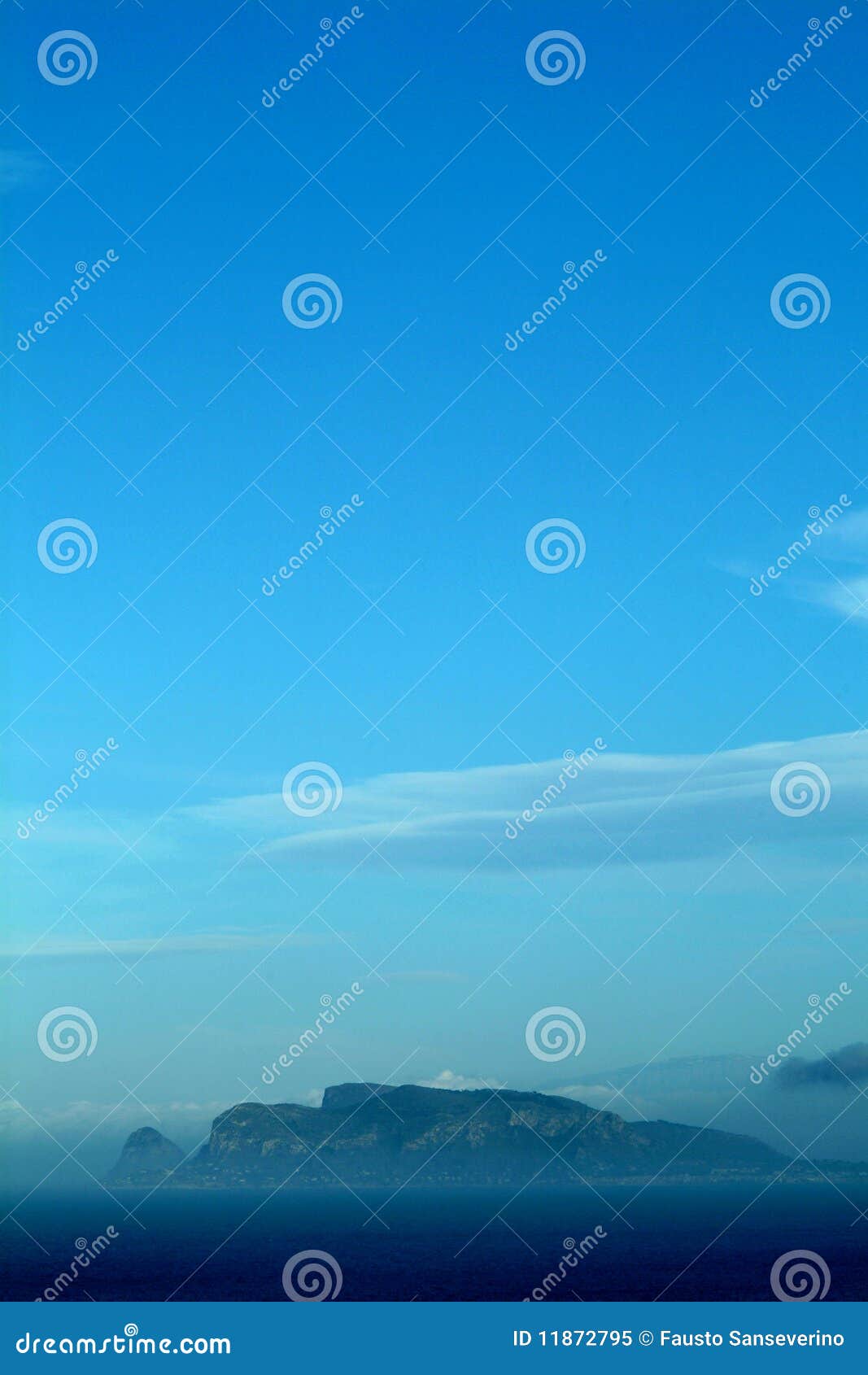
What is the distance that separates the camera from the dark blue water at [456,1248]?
84125 mm

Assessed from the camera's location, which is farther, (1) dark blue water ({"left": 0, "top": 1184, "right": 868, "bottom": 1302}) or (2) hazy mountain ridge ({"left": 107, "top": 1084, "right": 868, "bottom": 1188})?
(2) hazy mountain ridge ({"left": 107, "top": 1084, "right": 868, "bottom": 1188})


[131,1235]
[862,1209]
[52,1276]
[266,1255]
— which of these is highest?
[862,1209]

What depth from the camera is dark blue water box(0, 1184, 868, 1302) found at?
84.1 metres

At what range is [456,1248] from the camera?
10806 cm

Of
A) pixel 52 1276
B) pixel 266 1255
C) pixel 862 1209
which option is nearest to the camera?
pixel 52 1276

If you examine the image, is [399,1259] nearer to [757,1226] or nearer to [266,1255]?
[266,1255]

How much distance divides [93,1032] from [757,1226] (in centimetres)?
13534

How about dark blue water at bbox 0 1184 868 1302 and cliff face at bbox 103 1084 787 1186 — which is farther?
cliff face at bbox 103 1084 787 1186

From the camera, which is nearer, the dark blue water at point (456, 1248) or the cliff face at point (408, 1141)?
Answer: the dark blue water at point (456, 1248)

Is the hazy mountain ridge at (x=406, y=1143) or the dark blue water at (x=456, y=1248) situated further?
the hazy mountain ridge at (x=406, y=1143)

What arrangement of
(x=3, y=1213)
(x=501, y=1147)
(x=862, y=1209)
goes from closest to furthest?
1. (x=862, y=1209)
2. (x=3, y=1213)
3. (x=501, y=1147)
